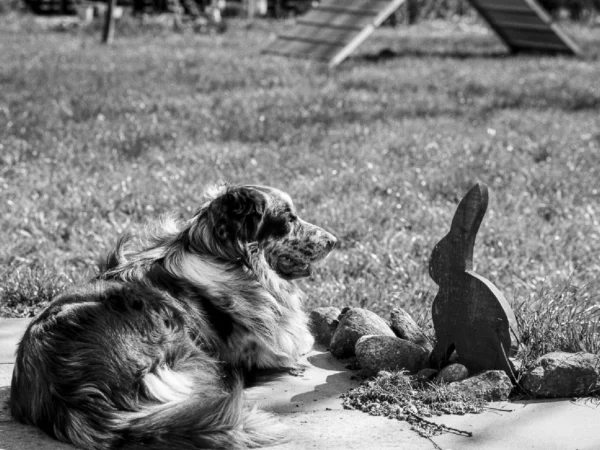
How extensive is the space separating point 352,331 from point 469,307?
0.67 metres

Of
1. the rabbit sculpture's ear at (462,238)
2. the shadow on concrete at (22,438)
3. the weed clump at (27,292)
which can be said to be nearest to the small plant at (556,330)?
the rabbit sculpture's ear at (462,238)

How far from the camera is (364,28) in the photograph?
540 inches

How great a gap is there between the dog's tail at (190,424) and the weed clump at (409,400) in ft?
1.71

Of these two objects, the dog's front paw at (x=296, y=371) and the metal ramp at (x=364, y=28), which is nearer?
the dog's front paw at (x=296, y=371)

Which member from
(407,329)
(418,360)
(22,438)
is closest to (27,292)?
(22,438)

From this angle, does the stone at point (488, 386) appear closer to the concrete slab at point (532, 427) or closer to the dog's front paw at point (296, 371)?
the concrete slab at point (532, 427)

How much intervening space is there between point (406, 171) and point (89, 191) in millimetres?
2667

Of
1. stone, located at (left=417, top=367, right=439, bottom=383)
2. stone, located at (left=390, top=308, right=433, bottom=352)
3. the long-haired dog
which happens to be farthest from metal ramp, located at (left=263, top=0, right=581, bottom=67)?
stone, located at (left=417, top=367, right=439, bottom=383)

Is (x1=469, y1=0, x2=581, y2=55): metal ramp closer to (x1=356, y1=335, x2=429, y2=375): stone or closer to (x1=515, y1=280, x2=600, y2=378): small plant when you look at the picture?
(x1=515, y1=280, x2=600, y2=378): small plant

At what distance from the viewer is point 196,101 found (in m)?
10.6

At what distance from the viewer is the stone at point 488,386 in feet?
12.9

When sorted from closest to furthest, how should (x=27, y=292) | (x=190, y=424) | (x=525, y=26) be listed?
(x=190, y=424) → (x=27, y=292) → (x=525, y=26)

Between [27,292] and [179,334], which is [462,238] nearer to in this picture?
[179,334]

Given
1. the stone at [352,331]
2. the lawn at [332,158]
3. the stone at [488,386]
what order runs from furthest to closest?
1. the lawn at [332,158]
2. the stone at [352,331]
3. the stone at [488,386]
